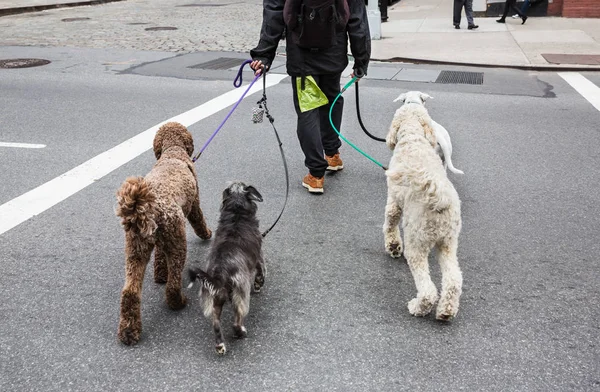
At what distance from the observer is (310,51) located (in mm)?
5547

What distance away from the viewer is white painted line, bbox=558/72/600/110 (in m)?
9.46

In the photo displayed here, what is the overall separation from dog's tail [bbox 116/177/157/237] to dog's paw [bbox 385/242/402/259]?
194cm

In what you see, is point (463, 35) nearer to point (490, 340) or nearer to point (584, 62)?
point (584, 62)

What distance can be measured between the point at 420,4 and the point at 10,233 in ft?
76.8

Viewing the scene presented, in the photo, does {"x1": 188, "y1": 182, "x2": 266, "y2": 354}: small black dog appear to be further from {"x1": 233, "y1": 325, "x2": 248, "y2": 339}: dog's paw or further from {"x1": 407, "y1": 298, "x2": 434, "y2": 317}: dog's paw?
{"x1": 407, "y1": 298, "x2": 434, "y2": 317}: dog's paw

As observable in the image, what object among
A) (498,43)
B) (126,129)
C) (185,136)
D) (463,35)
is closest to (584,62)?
Answer: (498,43)

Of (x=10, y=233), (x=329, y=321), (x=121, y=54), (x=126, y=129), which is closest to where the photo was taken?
(x=329, y=321)

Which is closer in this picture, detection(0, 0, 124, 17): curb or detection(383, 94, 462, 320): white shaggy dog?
detection(383, 94, 462, 320): white shaggy dog

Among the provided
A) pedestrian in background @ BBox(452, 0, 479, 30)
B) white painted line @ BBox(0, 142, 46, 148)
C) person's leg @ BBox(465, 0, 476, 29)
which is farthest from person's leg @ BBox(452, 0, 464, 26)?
white painted line @ BBox(0, 142, 46, 148)

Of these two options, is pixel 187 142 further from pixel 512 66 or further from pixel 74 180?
pixel 512 66

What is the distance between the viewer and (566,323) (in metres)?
3.66

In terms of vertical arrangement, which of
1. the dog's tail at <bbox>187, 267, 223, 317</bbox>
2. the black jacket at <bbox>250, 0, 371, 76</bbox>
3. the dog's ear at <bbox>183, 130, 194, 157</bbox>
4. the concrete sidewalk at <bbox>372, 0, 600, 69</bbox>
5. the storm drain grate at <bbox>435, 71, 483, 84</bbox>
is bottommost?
the storm drain grate at <bbox>435, 71, 483, 84</bbox>

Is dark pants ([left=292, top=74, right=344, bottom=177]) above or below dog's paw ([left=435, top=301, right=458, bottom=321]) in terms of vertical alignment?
above

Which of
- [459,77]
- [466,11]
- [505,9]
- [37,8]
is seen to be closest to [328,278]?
[459,77]
